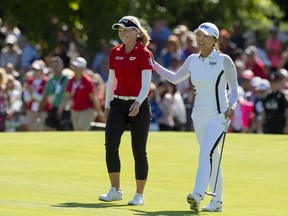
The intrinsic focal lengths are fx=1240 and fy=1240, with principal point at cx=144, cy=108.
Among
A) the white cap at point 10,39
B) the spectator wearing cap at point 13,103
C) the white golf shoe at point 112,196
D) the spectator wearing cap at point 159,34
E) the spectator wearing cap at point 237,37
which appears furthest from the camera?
the spectator wearing cap at point 237,37

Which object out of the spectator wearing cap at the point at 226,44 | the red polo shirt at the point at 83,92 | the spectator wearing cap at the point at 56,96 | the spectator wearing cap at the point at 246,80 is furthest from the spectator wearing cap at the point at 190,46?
the red polo shirt at the point at 83,92

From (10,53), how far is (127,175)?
582 inches

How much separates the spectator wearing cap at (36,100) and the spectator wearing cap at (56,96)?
0.19m

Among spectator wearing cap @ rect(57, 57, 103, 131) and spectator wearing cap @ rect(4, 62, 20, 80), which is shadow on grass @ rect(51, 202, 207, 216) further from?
spectator wearing cap @ rect(4, 62, 20, 80)

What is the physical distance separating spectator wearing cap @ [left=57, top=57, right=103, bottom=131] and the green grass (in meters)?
3.35

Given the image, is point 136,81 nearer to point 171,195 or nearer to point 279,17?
point 171,195

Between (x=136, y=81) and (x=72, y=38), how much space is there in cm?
1863

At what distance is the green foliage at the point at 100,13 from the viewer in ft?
101

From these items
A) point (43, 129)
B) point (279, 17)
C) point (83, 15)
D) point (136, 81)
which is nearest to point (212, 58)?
point (136, 81)

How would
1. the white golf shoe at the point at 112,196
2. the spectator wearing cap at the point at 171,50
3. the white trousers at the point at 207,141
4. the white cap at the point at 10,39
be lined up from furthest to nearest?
the white cap at the point at 10,39 < the spectator wearing cap at the point at 171,50 < the white golf shoe at the point at 112,196 < the white trousers at the point at 207,141

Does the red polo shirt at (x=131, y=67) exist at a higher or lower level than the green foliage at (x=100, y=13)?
lower

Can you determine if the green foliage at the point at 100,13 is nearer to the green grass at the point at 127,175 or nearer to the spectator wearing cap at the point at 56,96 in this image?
the spectator wearing cap at the point at 56,96

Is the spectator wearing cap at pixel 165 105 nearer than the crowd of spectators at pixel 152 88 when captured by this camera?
No

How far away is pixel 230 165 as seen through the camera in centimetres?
1931
